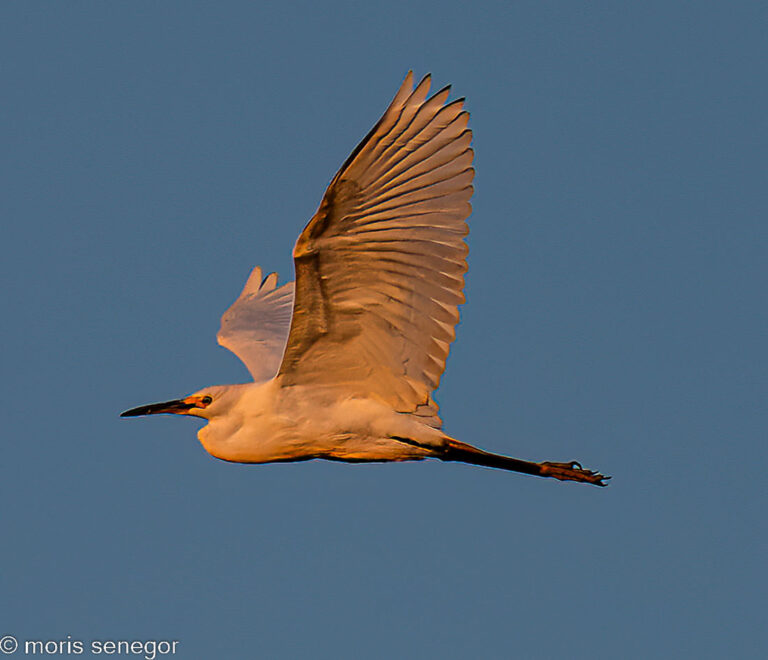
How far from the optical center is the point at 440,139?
29.0ft

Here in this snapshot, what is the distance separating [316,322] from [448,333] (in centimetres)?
111

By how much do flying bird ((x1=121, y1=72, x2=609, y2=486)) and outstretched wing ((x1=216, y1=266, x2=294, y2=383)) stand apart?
172 centimetres

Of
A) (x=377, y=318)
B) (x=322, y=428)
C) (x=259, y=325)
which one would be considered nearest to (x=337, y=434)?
(x=322, y=428)

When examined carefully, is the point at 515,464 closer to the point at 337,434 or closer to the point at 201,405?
the point at 337,434

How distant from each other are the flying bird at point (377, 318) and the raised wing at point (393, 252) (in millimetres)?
10

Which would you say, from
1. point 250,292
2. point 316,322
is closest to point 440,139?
point 316,322

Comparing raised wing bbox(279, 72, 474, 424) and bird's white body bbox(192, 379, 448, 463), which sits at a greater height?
raised wing bbox(279, 72, 474, 424)

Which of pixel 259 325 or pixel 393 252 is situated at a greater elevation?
pixel 259 325

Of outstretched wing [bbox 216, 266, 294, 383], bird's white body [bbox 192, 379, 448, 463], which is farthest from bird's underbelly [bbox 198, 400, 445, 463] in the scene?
outstretched wing [bbox 216, 266, 294, 383]

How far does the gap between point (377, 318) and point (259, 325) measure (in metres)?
4.32

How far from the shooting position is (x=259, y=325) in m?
13.6

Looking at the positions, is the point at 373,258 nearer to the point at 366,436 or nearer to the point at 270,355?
the point at 366,436

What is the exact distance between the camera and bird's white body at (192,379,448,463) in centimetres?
1027

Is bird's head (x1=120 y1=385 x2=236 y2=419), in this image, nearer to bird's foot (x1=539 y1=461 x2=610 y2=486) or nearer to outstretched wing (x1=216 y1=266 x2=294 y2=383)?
outstretched wing (x1=216 y1=266 x2=294 y2=383)
